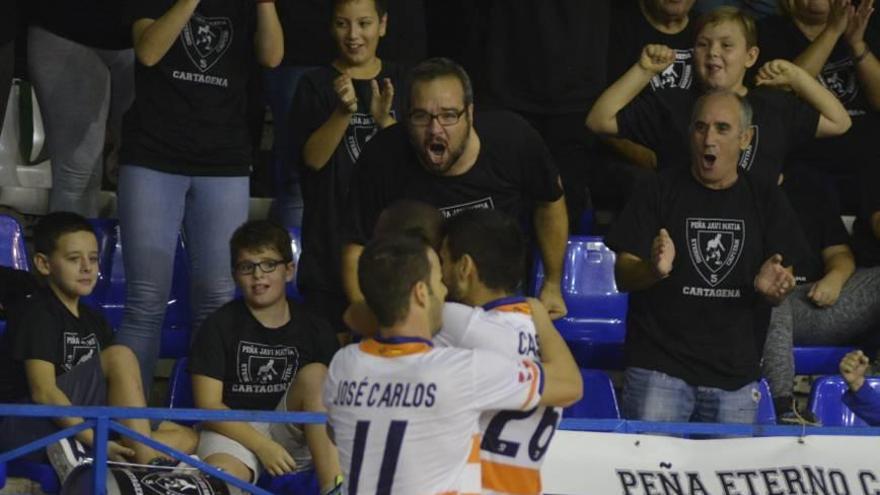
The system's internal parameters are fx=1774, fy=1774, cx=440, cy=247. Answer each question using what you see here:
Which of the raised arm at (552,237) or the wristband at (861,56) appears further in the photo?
the wristband at (861,56)

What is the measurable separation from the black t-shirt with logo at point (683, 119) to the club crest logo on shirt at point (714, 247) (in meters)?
1.03

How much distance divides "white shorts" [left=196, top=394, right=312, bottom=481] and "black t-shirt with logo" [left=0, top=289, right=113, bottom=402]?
55 centimetres

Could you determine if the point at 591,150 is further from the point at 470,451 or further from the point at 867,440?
the point at 470,451

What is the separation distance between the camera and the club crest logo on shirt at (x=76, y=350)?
698 centimetres

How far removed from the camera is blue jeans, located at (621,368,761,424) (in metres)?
6.91

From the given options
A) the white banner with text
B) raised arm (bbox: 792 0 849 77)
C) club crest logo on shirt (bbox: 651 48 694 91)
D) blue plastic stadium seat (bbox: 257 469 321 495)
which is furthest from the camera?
raised arm (bbox: 792 0 849 77)

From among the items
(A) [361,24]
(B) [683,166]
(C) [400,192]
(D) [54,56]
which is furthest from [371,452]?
(D) [54,56]

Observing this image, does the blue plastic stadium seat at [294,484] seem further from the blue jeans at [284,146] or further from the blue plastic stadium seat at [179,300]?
the blue jeans at [284,146]

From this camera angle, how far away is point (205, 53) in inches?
297

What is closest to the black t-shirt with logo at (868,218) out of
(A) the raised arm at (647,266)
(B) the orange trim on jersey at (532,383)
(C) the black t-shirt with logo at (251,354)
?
(A) the raised arm at (647,266)

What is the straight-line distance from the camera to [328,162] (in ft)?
25.8

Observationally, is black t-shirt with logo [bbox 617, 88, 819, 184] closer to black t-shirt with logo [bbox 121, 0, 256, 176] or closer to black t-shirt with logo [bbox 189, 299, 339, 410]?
black t-shirt with logo [bbox 121, 0, 256, 176]

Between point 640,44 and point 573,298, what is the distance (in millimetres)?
1308

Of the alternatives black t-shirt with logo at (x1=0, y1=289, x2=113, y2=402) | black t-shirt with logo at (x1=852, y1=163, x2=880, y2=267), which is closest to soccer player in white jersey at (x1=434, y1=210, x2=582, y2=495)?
black t-shirt with logo at (x1=0, y1=289, x2=113, y2=402)
